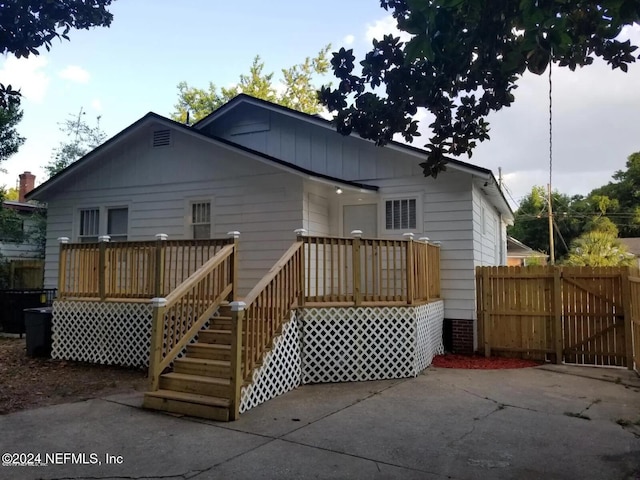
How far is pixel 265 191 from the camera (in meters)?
9.77

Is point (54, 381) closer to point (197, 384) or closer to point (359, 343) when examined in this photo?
point (197, 384)

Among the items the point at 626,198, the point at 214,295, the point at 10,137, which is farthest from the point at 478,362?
the point at 626,198

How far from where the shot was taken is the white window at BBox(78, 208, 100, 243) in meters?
11.8

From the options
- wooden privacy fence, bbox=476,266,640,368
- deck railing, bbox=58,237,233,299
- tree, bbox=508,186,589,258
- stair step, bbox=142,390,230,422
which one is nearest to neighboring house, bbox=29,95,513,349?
wooden privacy fence, bbox=476,266,640,368

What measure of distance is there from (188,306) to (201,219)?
4.02 meters

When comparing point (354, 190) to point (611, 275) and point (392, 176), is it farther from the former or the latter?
point (611, 275)

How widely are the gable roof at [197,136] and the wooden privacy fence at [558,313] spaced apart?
346 centimetres

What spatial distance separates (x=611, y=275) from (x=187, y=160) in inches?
351

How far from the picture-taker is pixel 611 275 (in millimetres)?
9164

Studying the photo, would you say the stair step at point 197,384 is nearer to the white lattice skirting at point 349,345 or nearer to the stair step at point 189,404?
the stair step at point 189,404

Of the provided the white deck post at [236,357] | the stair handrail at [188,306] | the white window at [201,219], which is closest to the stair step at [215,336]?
the stair handrail at [188,306]

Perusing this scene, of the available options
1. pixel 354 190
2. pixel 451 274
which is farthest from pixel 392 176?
pixel 451 274

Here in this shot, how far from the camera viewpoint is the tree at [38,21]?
5.55 meters

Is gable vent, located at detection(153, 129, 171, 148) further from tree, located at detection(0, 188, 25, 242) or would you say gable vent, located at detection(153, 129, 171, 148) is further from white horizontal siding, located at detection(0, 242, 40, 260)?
white horizontal siding, located at detection(0, 242, 40, 260)
